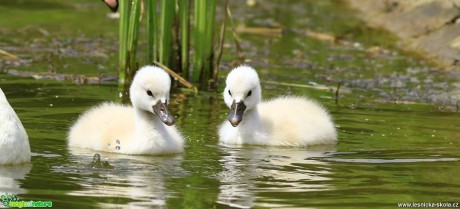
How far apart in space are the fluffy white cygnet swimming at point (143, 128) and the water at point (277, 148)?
5.9 inches

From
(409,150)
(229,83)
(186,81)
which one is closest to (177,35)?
(186,81)

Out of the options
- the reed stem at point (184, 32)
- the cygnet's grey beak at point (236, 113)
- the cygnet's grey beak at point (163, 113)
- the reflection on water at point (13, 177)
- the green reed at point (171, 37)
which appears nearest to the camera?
the reflection on water at point (13, 177)

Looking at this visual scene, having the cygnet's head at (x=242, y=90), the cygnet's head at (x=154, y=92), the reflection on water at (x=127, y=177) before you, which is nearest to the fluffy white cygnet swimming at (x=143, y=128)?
the cygnet's head at (x=154, y=92)

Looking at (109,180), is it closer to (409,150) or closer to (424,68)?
(409,150)

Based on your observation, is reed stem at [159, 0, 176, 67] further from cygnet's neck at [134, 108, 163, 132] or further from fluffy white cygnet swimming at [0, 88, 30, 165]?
fluffy white cygnet swimming at [0, 88, 30, 165]

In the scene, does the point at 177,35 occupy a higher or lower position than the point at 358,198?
higher

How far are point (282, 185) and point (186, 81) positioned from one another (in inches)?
188

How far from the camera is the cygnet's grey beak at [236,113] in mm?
9424

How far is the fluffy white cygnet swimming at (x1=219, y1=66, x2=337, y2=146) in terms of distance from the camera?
9773 millimetres

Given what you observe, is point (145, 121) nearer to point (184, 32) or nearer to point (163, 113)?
point (163, 113)

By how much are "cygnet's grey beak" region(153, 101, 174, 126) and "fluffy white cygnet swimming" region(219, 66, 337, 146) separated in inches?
28.0

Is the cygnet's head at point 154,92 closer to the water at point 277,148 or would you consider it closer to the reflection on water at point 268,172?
the water at point 277,148

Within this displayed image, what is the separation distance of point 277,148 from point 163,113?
46.4 inches

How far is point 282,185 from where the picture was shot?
7707 millimetres
